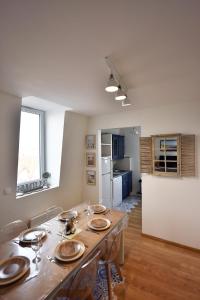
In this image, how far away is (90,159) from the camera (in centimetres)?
365

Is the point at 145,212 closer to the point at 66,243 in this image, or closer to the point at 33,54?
the point at 66,243

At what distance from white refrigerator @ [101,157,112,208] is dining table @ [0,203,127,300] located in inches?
72.1

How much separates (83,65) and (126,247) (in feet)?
8.94

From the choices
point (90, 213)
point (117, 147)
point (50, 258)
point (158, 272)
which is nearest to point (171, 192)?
point (158, 272)

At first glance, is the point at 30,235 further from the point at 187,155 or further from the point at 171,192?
the point at 187,155

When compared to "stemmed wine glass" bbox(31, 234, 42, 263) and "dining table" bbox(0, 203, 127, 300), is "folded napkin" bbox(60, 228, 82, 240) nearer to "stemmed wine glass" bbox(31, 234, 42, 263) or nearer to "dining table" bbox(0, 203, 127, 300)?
"dining table" bbox(0, 203, 127, 300)

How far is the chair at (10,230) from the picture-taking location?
6.08ft

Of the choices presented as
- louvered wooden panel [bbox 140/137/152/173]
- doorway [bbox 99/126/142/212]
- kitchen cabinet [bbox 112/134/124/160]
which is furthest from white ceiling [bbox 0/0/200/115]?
kitchen cabinet [bbox 112/134/124/160]

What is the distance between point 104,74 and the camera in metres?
1.64

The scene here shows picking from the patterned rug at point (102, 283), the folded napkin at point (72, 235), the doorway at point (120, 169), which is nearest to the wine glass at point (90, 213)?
the folded napkin at point (72, 235)

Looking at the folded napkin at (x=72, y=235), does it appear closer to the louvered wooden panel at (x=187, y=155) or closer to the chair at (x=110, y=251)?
the chair at (x=110, y=251)

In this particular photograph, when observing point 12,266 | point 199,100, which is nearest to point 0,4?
point 12,266

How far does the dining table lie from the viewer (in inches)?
42.6

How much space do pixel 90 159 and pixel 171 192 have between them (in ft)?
5.68
